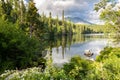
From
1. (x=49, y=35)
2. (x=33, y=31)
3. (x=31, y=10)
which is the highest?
(x=31, y=10)

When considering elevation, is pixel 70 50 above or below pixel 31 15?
below

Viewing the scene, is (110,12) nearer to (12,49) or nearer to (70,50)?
(12,49)

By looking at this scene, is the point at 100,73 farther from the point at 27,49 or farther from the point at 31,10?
the point at 31,10

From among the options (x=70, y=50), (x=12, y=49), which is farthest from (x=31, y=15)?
(x=12, y=49)

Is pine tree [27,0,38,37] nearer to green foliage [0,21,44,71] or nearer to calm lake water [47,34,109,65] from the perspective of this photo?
calm lake water [47,34,109,65]

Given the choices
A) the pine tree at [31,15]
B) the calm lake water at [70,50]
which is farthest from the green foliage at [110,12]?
the pine tree at [31,15]

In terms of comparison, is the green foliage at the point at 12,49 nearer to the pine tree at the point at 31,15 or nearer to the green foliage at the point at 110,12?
the green foliage at the point at 110,12

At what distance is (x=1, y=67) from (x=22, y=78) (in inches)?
261

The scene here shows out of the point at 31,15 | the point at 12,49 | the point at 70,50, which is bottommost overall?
the point at 70,50

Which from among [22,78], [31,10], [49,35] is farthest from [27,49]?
[49,35]

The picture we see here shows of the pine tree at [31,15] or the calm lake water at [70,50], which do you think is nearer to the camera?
the calm lake water at [70,50]

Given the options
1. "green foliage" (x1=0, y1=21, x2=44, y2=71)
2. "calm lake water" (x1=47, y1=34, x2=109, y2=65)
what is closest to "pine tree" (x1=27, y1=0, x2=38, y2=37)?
"calm lake water" (x1=47, y1=34, x2=109, y2=65)

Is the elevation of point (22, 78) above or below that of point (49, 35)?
above

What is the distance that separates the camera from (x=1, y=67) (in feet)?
41.6
